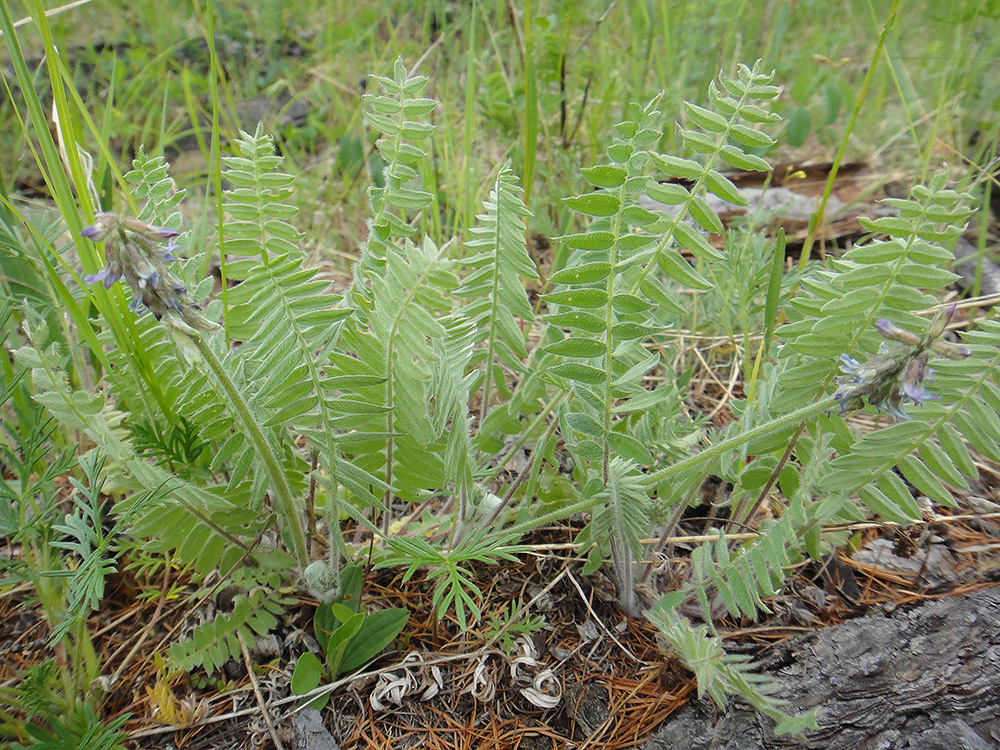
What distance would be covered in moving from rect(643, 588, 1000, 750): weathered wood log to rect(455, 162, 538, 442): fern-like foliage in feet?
2.57

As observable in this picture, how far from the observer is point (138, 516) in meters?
1.46

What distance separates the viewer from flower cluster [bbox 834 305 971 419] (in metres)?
1.08

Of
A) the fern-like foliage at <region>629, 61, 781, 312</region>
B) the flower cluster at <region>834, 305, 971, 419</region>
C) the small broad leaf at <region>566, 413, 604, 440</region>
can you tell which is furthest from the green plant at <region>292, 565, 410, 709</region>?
the flower cluster at <region>834, 305, 971, 419</region>

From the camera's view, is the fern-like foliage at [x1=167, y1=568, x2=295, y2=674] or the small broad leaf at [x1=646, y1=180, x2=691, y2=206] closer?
the small broad leaf at [x1=646, y1=180, x2=691, y2=206]

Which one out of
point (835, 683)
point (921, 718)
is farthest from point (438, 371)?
point (921, 718)

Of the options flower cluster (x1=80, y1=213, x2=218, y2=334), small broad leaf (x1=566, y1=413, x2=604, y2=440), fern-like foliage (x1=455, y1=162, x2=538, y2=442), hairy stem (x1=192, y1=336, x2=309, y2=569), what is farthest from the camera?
fern-like foliage (x1=455, y1=162, x2=538, y2=442)

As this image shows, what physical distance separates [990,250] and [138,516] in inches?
127

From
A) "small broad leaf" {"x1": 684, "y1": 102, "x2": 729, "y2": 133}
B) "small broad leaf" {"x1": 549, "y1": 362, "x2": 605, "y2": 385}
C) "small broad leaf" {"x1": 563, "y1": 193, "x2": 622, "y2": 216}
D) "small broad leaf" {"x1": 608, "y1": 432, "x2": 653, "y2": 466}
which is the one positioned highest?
"small broad leaf" {"x1": 684, "y1": 102, "x2": 729, "y2": 133}

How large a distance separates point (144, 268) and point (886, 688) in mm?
1538

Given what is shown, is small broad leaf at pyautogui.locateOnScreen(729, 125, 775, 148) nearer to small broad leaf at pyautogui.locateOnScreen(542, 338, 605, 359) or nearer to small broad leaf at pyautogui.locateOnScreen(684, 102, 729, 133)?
small broad leaf at pyautogui.locateOnScreen(684, 102, 729, 133)

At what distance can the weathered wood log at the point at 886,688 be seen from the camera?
49.8 inches

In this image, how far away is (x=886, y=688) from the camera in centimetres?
133

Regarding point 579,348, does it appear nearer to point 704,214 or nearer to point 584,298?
point 584,298

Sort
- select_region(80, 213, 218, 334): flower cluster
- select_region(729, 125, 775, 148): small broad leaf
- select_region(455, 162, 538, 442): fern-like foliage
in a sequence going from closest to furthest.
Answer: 1. select_region(80, 213, 218, 334): flower cluster
2. select_region(729, 125, 775, 148): small broad leaf
3. select_region(455, 162, 538, 442): fern-like foliage
